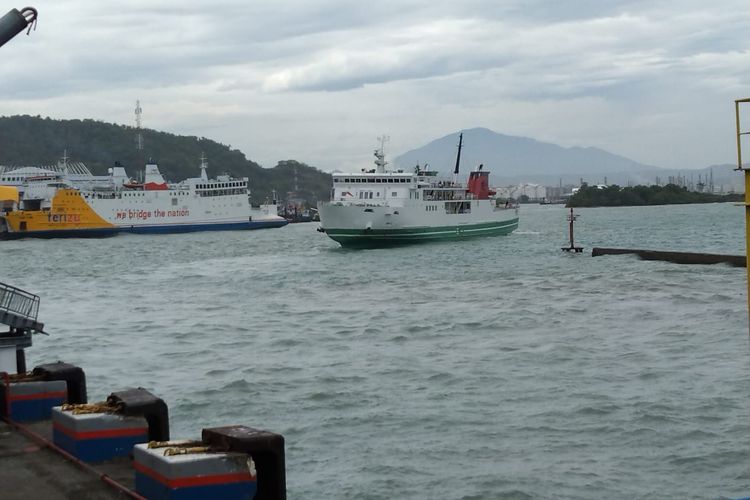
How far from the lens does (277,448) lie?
7.09 meters

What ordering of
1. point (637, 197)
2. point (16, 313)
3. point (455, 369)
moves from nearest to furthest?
point (16, 313)
point (455, 369)
point (637, 197)

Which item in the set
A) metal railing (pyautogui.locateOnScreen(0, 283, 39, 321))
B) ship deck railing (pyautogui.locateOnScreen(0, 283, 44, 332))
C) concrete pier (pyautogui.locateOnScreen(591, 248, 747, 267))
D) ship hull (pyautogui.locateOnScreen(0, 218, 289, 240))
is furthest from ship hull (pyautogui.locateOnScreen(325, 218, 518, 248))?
ship deck railing (pyautogui.locateOnScreen(0, 283, 44, 332))

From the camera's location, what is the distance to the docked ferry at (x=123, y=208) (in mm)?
83500

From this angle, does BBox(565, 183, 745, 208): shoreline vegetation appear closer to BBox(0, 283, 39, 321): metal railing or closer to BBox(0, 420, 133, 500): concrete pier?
BBox(0, 283, 39, 321): metal railing

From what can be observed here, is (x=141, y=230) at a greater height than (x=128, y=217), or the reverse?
(x=128, y=217)

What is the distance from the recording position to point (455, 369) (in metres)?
16.8

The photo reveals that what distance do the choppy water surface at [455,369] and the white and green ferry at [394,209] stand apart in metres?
14.2

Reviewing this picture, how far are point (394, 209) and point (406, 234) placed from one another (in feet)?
6.50

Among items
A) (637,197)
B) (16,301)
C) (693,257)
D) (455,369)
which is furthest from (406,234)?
(637,197)

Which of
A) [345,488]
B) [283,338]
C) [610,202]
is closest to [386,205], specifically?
[283,338]

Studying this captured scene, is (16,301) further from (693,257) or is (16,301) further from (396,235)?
(396,235)

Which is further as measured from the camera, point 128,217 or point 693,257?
point 128,217

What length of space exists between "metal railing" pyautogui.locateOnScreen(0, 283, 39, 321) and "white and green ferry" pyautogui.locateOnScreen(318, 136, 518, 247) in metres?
38.1

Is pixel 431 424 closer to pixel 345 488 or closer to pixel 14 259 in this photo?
pixel 345 488
